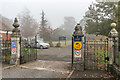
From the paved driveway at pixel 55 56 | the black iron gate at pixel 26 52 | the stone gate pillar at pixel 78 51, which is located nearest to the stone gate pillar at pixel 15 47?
the black iron gate at pixel 26 52

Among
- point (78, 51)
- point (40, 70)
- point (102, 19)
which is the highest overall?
point (102, 19)

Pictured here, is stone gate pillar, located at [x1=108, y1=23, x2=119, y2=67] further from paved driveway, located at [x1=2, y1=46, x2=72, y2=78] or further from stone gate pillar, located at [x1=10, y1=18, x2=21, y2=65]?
stone gate pillar, located at [x1=10, y1=18, x2=21, y2=65]

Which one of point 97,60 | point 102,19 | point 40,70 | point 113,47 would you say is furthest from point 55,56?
point 102,19

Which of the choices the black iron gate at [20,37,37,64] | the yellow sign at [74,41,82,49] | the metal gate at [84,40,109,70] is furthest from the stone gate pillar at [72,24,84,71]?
the black iron gate at [20,37,37,64]

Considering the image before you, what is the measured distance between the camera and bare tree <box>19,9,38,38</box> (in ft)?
133

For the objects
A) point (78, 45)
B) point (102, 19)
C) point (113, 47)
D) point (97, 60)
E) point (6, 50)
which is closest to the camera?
point (113, 47)

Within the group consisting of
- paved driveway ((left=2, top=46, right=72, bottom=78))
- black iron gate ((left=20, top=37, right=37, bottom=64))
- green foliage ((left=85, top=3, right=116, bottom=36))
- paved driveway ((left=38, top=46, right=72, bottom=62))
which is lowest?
paved driveway ((left=2, top=46, right=72, bottom=78))

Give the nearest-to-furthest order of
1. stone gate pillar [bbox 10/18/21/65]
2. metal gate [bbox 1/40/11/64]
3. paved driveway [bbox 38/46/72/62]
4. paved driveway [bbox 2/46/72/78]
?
paved driveway [bbox 2/46/72/78] → stone gate pillar [bbox 10/18/21/65] → metal gate [bbox 1/40/11/64] → paved driveway [bbox 38/46/72/62]

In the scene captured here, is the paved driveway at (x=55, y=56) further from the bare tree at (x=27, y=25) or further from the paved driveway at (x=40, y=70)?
the bare tree at (x=27, y=25)

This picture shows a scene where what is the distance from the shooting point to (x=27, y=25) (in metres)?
41.8

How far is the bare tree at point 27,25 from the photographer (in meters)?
40.6

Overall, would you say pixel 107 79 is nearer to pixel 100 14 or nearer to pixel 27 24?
pixel 100 14

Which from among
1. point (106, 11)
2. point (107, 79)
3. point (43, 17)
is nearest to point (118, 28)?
point (106, 11)

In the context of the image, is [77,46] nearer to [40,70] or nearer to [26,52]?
[40,70]
